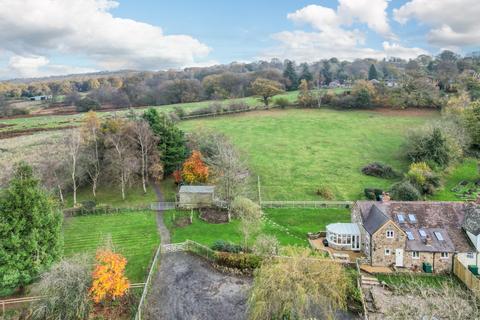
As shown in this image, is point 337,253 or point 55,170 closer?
point 337,253

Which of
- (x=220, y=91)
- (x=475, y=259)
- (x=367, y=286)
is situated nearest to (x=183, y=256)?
(x=367, y=286)

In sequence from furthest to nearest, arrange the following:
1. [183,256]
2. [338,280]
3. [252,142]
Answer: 1. [252,142]
2. [183,256]
3. [338,280]

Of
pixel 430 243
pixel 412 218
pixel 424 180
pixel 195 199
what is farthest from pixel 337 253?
pixel 424 180

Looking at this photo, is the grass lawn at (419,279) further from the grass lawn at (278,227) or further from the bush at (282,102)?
the bush at (282,102)

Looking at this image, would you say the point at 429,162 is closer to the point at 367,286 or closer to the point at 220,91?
the point at 367,286

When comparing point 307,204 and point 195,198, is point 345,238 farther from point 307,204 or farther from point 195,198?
point 195,198
